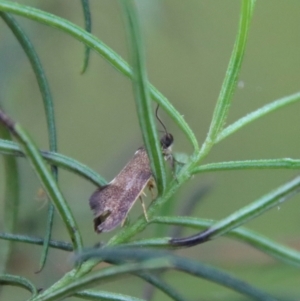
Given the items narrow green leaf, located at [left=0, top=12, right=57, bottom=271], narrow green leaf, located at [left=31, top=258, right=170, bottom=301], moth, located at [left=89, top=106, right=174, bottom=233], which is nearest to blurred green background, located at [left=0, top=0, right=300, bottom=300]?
moth, located at [left=89, top=106, right=174, bottom=233]

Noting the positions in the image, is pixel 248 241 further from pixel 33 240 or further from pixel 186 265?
pixel 33 240

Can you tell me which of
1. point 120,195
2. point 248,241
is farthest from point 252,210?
point 120,195

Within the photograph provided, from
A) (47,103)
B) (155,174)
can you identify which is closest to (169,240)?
(155,174)

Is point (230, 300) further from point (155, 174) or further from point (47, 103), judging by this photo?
point (47, 103)

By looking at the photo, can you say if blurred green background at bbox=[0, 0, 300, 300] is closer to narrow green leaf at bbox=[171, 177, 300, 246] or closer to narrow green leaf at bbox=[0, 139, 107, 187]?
narrow green leaf at bbox=[0, 139, 107, 187]

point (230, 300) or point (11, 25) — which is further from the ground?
point (11, 25)
